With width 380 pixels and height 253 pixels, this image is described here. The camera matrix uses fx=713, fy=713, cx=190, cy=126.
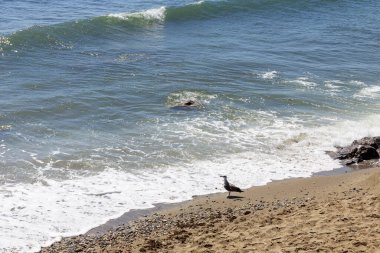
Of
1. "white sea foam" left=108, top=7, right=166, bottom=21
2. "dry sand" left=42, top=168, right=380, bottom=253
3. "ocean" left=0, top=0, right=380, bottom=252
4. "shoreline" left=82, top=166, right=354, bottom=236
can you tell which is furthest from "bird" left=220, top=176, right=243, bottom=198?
"white sea foam" left=108, top=7, right=166, bottom=21

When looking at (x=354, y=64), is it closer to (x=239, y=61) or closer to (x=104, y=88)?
(x=239, y=61)

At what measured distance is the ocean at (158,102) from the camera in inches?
609

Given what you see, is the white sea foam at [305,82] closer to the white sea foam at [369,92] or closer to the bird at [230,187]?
the white sea foam at [369,92]

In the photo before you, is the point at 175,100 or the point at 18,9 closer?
the point at 175,100

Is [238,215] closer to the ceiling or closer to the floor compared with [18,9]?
closer to the floor

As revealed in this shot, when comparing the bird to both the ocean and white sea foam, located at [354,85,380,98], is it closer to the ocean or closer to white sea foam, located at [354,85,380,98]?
the ocean

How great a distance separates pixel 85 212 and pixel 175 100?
29.3ft

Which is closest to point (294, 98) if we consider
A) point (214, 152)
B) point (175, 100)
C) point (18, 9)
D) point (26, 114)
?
point (175, 100)

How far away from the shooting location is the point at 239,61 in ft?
90.9

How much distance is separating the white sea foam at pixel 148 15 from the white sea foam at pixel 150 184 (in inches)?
600

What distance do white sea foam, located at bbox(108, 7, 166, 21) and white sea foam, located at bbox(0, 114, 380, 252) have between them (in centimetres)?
1523

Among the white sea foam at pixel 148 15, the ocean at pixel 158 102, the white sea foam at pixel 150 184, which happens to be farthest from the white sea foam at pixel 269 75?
the white sea foam at pixel 148 15

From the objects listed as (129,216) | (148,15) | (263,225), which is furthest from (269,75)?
(263,225)

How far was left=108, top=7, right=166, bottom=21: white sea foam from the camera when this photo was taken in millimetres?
34234
